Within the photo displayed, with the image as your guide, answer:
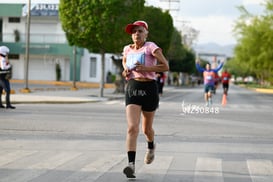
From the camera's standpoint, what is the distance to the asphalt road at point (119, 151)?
7.03m

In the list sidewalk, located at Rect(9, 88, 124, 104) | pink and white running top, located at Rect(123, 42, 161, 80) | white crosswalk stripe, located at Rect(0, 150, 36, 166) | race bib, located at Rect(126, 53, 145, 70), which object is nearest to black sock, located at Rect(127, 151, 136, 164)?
pink and white running top, located at Rect(123, 42, 161, 80)

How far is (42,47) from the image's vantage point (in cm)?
5378

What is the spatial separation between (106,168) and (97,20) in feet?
70.6

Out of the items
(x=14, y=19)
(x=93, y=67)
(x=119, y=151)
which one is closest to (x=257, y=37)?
(x=93, y=67)

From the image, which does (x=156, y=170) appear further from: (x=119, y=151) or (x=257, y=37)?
(x=257, y=37)

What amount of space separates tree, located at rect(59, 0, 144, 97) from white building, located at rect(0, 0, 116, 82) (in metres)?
24.9

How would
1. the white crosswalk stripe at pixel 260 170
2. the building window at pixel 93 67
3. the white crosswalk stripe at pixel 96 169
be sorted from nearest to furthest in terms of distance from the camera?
the white crosswalk stripe at pixel 96 169 → the white crosswalk stripe at pixel 260 170 → the building window at pixel 93 67

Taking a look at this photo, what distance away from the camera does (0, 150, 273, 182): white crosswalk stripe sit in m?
6.81

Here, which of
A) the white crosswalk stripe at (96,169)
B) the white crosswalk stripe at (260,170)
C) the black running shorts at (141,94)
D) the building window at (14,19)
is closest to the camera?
the white crosswalk stripe at (96,169)

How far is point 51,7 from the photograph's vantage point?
181ft

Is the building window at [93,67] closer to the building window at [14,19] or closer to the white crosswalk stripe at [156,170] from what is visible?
the building window at [14,19]

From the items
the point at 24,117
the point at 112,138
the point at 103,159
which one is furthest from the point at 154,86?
the point at 24,117

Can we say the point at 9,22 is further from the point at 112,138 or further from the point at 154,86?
the point at 154,86

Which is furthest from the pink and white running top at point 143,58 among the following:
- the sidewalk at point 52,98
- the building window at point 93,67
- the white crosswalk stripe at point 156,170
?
the building window at point 93,67
